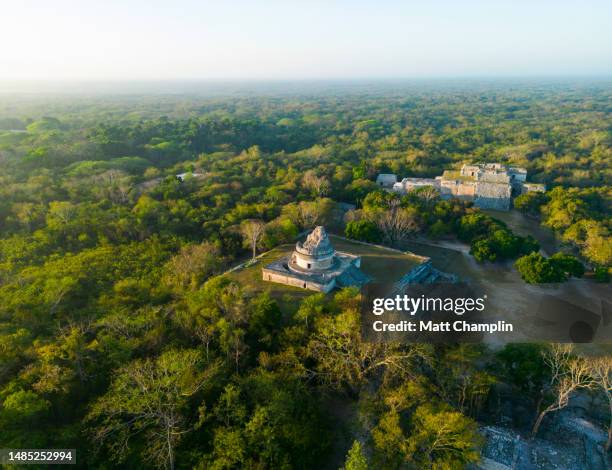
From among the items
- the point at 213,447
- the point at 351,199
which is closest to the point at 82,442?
the point at 213,447

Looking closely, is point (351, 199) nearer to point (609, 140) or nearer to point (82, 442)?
point (82, 442)

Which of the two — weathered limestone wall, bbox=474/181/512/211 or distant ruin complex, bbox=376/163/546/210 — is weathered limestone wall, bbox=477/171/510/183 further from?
weathered limestone wall, bbox=474/181/512/211

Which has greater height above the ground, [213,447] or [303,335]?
[303,335]

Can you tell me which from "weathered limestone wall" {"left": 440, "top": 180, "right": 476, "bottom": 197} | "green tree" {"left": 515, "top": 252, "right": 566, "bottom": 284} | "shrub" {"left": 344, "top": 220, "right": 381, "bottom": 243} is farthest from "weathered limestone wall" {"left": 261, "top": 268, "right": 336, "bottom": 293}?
"weathered limestone wall" {"left": 440, "top": 180, "right": 476, "bottom": 197}

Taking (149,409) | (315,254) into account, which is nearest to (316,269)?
(315,254)

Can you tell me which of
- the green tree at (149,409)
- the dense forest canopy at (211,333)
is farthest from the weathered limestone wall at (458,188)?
the green tree at (149,409)

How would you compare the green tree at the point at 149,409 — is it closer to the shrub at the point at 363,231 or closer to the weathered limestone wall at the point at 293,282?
the weathered limestone wall at the point at 293,282

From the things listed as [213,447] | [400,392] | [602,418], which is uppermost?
[400,392]
